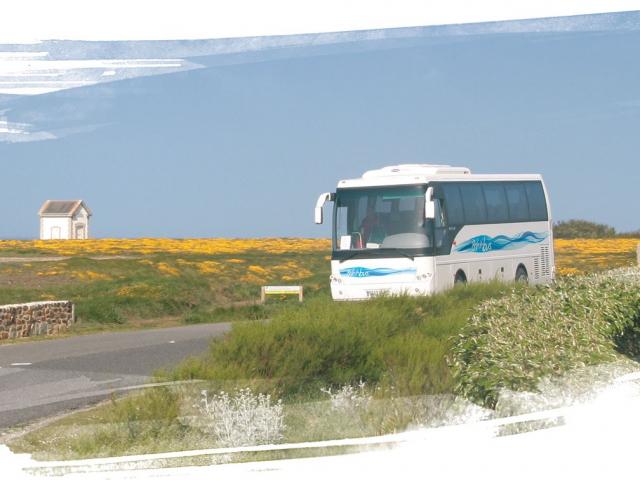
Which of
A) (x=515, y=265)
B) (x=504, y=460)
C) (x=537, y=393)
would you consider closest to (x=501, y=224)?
(x=515, y=265)

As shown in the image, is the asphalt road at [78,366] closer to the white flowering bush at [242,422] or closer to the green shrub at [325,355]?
the green shrub at [325,355]

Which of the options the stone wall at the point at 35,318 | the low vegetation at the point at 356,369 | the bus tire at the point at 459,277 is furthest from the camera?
the bus tire at the point at 459,277

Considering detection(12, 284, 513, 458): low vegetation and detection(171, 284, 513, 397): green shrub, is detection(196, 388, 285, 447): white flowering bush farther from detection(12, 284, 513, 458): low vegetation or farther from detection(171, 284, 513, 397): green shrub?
detection(171, 284, 513, 397): green shrub

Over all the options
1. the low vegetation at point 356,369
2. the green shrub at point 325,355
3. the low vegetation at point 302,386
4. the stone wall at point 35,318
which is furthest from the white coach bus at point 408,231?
the green shrub at point 325,355

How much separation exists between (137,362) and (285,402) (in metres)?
6.61

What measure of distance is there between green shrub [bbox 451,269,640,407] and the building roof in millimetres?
85540

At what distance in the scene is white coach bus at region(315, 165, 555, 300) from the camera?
973 inches

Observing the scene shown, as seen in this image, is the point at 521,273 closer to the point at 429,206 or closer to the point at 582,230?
the point at 429,206

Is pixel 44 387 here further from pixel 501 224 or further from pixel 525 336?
pixel 501 224

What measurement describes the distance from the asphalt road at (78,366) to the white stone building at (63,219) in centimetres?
7216

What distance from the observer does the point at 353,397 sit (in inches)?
402

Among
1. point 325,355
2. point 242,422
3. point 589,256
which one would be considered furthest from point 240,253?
point 242,422

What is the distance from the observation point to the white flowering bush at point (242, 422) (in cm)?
930

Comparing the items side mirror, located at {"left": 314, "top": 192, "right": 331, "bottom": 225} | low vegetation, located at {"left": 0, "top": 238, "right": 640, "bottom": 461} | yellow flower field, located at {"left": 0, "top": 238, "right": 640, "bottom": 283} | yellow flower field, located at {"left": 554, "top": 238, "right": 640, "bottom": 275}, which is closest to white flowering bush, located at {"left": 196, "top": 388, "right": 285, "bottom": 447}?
low vegetation, located at {"left": 0, "top": 238, "right": 640, "bottom": 461}
